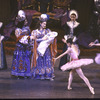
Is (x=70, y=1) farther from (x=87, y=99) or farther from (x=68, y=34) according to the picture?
(x=87, y=99)

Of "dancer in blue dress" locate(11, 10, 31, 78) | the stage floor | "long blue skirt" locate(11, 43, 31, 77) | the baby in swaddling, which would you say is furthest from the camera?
"long blue skirt" locate(11, 43, 31, 77)

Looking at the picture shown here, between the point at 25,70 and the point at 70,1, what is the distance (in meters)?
11.2

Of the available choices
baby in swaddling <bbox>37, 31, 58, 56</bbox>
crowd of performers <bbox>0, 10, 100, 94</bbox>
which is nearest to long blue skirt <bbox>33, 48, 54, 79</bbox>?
crowd of performers <bbox>0, 10, 100, 94</bbox>

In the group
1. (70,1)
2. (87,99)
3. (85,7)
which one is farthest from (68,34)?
(70,1)

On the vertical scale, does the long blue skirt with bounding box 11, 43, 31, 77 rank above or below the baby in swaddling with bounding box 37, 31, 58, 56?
below

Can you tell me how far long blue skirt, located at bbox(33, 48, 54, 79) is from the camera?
7930 mm

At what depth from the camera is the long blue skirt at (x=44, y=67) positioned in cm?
793

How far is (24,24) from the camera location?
789 cm

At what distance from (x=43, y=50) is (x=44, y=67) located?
395 millimetres

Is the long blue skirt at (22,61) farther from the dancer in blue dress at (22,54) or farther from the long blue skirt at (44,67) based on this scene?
the long blue skirt at (44,67)

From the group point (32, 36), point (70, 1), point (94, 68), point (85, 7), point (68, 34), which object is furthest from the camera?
point (70, 1)

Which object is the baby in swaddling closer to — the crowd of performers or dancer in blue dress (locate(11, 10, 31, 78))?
the crowd of performers

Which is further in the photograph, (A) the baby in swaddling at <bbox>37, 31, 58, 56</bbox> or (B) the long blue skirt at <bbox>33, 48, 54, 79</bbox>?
(B) the long blue skirt at <bbox>33, 48, 54, 79</bbox>

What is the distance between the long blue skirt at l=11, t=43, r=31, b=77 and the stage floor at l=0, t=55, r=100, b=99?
0.22m
